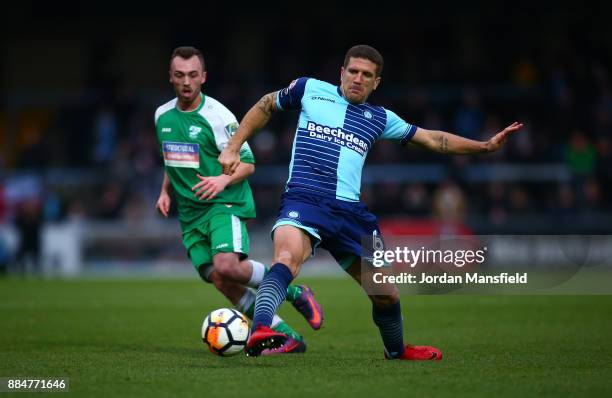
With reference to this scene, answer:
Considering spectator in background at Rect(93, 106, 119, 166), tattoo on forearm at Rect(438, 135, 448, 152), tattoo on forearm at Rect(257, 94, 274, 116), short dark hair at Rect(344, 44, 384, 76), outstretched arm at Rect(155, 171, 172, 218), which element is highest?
spectator in background at Rect(93, 106, 119, 166)

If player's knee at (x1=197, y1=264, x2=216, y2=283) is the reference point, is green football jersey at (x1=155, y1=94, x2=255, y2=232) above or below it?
above

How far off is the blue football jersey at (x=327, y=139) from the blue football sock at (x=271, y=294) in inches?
29.1

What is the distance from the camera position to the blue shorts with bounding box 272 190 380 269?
23.4ft

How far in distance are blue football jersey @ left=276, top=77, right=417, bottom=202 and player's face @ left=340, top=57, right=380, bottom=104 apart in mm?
82

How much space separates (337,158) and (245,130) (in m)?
0.69

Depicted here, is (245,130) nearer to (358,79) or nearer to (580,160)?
(358,79)

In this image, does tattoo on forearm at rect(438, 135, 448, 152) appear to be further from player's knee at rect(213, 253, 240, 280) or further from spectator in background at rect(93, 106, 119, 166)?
spectator in background at rect(93, 106, 119, 166)

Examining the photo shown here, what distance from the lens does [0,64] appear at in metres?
28.0

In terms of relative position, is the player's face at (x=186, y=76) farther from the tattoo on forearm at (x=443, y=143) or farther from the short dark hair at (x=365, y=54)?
the tattoo on forearm at (x=443, y=143)

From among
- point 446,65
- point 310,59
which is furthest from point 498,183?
point 310,59

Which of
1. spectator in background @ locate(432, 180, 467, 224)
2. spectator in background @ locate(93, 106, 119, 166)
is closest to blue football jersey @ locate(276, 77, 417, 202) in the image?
spectator in background @ locate(432, 180, 467, 224)

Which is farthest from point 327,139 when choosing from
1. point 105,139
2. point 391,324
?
point 105,139

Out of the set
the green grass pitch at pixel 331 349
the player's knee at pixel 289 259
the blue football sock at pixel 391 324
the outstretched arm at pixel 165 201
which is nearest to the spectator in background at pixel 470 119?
the green grass pitch at pixel 331 349

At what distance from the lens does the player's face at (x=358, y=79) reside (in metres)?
7.33
